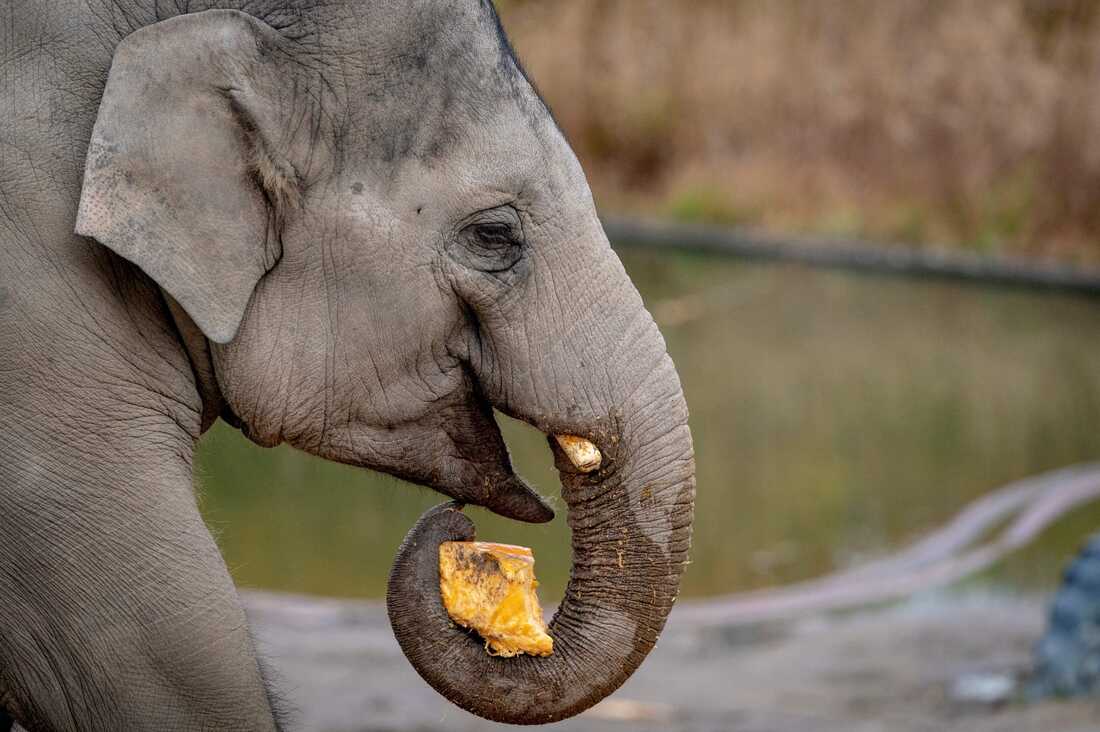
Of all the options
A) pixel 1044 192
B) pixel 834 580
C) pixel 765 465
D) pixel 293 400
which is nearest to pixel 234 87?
pixel 293 400

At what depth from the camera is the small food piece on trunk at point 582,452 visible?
3.24 meters

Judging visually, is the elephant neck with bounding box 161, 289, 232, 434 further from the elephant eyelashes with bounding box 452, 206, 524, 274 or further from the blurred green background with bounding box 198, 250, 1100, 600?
the blurred green background with bounding box 198, 250, 1100, 600

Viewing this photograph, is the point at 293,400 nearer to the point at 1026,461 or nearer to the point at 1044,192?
the point at 1026,461

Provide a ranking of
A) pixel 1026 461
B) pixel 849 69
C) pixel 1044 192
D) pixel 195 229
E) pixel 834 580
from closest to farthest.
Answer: pixel 195 229, pixel 834 580, pixel 1026 461, pixel 1044 192, pixel 849 69

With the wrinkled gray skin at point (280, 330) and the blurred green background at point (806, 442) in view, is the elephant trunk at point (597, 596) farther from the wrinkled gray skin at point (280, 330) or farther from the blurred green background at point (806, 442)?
the blurred green background at point (806, 442)

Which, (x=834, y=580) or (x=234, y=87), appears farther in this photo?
(x=834, y=580)

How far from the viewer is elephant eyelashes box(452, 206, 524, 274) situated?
10.5ft

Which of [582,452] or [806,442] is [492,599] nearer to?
[582,452]

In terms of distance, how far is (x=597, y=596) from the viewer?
129 inches

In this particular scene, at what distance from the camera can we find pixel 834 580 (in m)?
8.30

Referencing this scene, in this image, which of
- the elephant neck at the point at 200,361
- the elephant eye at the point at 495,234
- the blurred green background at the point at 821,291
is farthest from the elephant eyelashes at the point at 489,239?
the blurred green background at the point at 821,291

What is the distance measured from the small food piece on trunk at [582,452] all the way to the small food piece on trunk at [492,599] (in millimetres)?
216

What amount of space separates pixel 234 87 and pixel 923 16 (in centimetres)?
1528

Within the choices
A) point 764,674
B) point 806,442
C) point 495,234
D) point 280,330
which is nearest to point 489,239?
point 495,234
